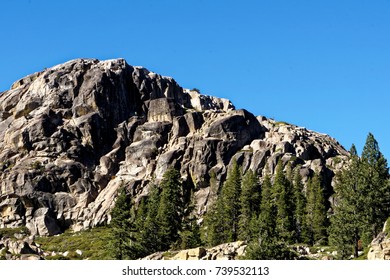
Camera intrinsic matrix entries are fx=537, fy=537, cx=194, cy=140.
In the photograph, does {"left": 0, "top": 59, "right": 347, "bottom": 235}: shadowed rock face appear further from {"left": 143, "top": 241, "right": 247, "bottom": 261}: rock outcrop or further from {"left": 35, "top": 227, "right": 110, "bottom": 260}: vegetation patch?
{"left": 143, "top": 241, "right": 247, "bottom": 261}: rock outcrop

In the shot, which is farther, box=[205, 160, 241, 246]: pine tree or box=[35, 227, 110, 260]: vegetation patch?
box=[35, 227, 110, 260]: vegetation patch

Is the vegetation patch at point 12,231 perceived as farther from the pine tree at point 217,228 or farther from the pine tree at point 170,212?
the pine tree at point 217,228

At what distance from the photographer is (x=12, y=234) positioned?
13450cm

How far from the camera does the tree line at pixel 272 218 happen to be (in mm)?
70806

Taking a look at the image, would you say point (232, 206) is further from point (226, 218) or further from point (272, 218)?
point (272, 218)

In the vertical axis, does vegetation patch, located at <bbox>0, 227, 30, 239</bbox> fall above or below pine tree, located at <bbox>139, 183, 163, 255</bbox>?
above

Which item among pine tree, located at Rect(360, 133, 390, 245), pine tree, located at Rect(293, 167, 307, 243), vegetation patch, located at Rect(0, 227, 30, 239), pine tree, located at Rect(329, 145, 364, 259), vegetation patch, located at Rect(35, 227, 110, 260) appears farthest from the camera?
vegetation patch, located at Rect(0, 227, 30, 239)

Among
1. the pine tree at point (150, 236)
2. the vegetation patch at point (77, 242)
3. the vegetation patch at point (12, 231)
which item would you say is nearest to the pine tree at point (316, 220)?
the pine tree at point (150, 236)

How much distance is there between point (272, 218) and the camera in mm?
88312

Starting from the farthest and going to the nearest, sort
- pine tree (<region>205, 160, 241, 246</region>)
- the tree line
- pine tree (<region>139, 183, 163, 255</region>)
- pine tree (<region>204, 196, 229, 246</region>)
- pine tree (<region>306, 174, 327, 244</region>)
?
pine tree (<region>306, 174, 327, 244</region>) < pine tree (<region>205, 160, 241, 246</region>) < pine tree (<region>204, 196, 229, 246</region>) < pine tree (<region>139, 183, 163, 255</region>) < the tree line

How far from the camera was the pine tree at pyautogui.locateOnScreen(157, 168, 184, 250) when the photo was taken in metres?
84.8

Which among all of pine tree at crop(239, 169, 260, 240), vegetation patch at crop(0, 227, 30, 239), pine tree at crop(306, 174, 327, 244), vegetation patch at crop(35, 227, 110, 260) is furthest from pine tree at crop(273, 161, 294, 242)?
vegetation patch at crop(0, 227, 30, 239)
